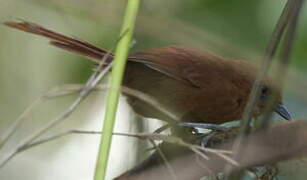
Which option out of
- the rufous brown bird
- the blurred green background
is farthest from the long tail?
the rufous brown bird

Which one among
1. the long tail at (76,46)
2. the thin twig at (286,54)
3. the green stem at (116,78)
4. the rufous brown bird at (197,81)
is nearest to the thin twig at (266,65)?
the thin twig at (286,54)

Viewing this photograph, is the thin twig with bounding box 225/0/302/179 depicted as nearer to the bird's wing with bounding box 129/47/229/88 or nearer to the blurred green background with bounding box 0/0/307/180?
the blurred green background with bounding box 0/0/307/180

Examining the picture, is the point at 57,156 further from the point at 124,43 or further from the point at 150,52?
the point at 124,43

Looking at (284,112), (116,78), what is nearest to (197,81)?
(284,112)

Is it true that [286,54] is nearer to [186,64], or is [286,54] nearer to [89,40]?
[89,40]

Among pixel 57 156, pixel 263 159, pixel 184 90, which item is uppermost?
pixel 184 90

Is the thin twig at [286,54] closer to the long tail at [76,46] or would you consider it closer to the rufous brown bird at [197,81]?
the long tail at [76,46]

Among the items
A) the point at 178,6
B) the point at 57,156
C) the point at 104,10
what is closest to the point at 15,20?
the point at 104,10
